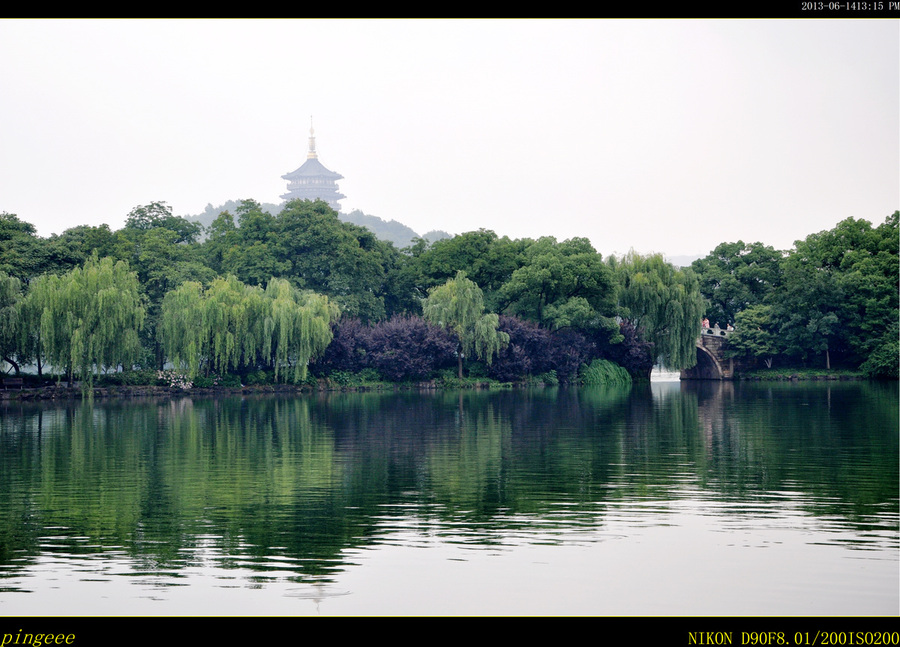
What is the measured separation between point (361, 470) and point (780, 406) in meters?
20.5

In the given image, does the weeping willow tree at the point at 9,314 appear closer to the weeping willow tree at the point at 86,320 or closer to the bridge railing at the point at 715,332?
the weeping willow tree at the point at 86,320

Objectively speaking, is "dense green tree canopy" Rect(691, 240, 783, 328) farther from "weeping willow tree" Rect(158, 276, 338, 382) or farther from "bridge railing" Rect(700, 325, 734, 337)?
"weeping willow tree" Rect(158, 276, 338, 382)

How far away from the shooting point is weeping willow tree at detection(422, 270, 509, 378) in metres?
50.6

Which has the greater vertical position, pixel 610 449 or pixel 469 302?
pixel 469 302

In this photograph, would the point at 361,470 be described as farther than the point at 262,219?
No

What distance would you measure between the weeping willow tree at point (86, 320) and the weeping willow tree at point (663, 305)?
26.7 meters

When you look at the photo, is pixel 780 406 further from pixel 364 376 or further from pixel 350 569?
pixel 350 569

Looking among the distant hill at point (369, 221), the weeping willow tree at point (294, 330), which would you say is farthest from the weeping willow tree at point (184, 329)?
the distant hill at point (369, 221)

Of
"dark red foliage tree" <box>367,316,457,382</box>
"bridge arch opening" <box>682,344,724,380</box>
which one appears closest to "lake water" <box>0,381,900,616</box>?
"dark red foliage tree" <box>367,316,457,382</box>

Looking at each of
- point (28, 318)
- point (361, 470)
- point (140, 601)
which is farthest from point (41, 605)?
point (28, 318)

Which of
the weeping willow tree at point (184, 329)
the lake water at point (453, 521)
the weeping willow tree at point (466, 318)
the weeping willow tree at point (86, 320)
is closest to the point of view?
the lake water at point (453, 521)

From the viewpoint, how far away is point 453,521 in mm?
12766

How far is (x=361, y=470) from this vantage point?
17453mm

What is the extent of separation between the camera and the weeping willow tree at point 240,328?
4338cm
